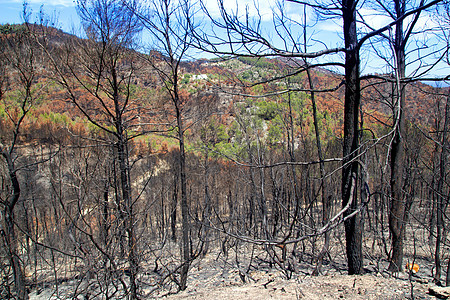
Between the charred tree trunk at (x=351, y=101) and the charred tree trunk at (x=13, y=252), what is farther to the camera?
the charred tree trunk at (x=13, y=252)

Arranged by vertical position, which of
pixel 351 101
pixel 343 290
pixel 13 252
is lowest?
pixel 13 252

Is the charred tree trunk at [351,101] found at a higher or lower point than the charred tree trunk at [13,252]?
higher

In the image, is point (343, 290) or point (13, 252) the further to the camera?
point (13, 252)

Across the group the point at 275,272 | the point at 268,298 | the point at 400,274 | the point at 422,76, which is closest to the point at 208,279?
the point at 275,272

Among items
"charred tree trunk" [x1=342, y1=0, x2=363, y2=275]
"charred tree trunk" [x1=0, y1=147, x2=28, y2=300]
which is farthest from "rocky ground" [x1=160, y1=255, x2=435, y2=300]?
"charred tree trunk" [x1=0, y1=147, x2=28, y2=300]

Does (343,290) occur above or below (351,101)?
below

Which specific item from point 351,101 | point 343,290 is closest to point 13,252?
point 343,290

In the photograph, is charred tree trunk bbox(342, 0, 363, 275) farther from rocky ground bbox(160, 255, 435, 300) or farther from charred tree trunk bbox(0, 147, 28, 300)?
charred tree trunk bbox(0, 147, 28, 300)

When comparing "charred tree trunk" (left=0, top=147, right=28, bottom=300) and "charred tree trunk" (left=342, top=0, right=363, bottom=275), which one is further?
"charred tree trunk" (left=0, top=147, right=28, bottom=300)

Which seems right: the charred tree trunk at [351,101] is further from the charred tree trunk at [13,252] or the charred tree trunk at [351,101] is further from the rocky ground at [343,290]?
the charred tree trunk at [13,252]

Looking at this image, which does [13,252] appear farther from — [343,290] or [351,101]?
[351,101]

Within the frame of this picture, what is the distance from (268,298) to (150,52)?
7185 mm

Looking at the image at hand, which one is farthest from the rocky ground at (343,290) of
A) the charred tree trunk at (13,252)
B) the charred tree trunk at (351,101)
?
the charred tree trunk at (13,252)

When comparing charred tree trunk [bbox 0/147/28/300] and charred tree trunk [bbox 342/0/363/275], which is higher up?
charred tree trunk [bbox 342/0/363/275]
